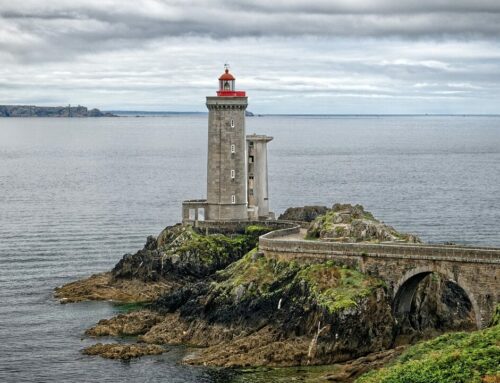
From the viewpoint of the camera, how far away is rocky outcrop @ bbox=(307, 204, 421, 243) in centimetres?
7112

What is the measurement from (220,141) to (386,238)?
936 inches

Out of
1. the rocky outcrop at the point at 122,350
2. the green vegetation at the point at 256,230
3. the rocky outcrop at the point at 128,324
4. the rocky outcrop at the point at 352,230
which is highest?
the rocky outcrop at the point at 352,230

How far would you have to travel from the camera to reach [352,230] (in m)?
72.2

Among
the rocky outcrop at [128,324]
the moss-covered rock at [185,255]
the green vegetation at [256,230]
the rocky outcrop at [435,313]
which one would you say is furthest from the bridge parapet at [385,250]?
the green vegetation at [256,230]

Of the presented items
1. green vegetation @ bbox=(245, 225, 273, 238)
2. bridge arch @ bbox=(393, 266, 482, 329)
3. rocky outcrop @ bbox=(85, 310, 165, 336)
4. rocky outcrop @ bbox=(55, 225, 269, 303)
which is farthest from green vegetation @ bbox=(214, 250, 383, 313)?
green vegetation @ bbox=(245, 225, 273, 238)

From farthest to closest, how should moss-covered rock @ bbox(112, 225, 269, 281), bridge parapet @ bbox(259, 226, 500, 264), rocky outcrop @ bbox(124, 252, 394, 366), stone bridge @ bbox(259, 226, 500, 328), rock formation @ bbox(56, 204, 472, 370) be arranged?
moss-covered rock @ bbox(112, 225, 269, 281)
bridge parapet @ bbox(259, 226, 500, 264)
stone bridge @ bbox(259, 226, 500, 328)
rock formation @ bbox(56, 204, 472, 370)
rocky outcrop @ bbox(124, 252, 394, 366)

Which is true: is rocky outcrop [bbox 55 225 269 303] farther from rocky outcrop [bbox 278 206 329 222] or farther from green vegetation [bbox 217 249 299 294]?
green vegetation [bbox 217 249 299 294]

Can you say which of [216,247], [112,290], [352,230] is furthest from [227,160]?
[352,230]

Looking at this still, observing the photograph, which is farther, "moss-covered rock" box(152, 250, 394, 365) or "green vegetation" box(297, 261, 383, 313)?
"green vegetation" box(297, 261, 383, 313)

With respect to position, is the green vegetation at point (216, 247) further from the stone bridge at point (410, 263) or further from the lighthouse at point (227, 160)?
the stone bridge at point (410, 263)

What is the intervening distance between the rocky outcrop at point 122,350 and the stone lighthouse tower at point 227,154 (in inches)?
1102

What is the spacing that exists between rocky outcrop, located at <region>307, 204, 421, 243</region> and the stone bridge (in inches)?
109

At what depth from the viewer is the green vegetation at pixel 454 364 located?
1692 inches

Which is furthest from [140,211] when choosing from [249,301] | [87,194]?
[249,301]
